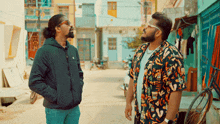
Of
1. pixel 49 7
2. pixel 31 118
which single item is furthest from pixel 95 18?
pixel 31 118

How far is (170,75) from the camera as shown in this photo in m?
2.24

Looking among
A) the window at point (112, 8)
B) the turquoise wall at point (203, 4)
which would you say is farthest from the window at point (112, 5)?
the turquoise wall at point (203, 4)

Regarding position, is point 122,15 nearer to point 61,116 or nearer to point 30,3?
point 30,3

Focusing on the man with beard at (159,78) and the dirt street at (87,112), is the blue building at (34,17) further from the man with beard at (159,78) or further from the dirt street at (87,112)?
the man with beard at (159,78)

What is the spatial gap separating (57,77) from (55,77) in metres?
0.02

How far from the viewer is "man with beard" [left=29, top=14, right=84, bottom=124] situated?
255 cm

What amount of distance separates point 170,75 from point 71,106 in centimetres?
107

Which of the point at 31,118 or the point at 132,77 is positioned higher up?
the point at 132,77

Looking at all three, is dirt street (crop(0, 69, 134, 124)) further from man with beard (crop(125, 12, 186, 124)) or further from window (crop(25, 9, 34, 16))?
window (crop(25, 9, 34, 16))

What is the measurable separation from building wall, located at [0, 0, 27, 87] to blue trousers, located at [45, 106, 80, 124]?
7411mm

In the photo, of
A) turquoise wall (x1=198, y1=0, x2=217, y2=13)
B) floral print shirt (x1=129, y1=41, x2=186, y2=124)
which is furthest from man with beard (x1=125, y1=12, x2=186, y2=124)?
turquoise wall (x1=198, y1=0, x2=217, y2=13)

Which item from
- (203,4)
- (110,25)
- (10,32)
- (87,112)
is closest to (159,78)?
(87,112)

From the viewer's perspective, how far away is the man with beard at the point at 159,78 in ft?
7.33

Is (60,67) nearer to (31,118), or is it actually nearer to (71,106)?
(71,106)
